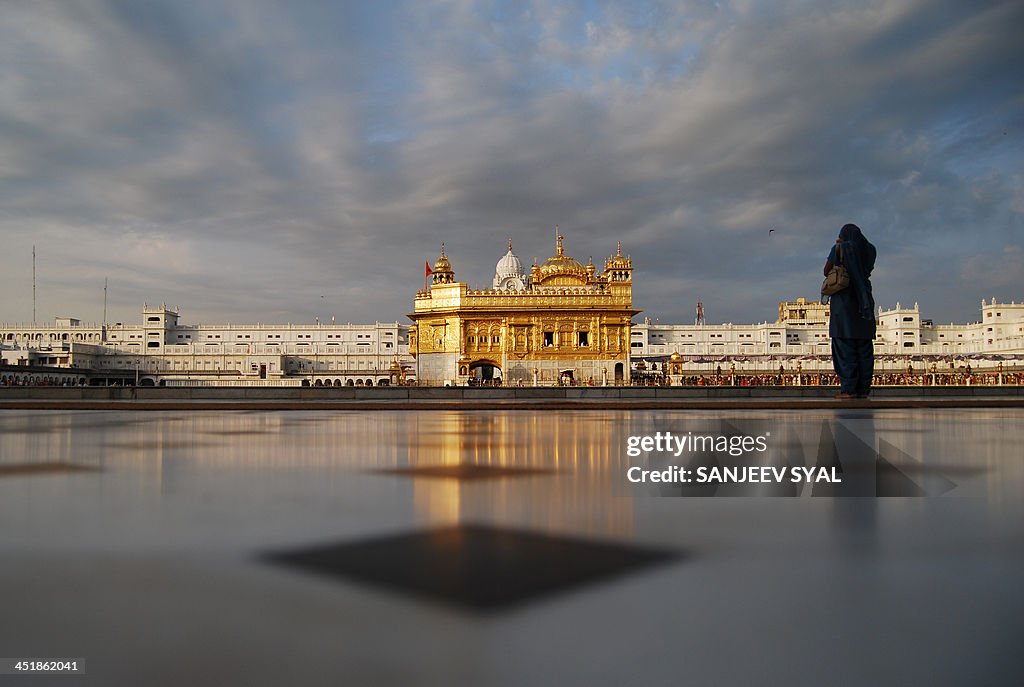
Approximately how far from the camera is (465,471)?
629 cm

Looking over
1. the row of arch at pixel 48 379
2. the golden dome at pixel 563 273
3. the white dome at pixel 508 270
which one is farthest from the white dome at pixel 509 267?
the row of arch at pixel 48 379

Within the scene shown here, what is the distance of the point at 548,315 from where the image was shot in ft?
150

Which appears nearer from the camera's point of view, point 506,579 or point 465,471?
point 506,579

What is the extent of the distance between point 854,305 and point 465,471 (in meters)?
18.6

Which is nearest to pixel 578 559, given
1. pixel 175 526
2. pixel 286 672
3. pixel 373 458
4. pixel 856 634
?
pixel 856 634

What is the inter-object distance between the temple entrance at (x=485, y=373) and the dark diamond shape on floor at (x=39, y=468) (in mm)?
37538

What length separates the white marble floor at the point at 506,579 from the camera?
198 centimetres

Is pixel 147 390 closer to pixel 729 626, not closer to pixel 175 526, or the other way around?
pixel 175 526

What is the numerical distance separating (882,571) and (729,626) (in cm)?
107

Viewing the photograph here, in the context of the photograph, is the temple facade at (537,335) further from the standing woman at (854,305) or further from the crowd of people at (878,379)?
the standing woman at (854,305)

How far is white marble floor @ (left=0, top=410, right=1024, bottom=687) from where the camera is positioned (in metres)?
1.98

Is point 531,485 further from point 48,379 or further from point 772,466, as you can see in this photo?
point 48,379

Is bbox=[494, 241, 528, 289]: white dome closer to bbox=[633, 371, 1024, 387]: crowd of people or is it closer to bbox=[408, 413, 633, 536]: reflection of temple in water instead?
bbox=[633, 371, 1024, 387]: crowd of people

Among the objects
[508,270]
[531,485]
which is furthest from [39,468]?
[508,270]
